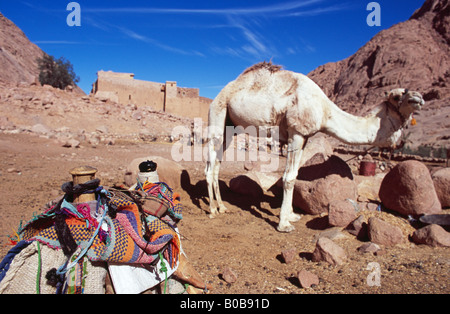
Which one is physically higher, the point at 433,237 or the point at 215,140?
the point at 215,140

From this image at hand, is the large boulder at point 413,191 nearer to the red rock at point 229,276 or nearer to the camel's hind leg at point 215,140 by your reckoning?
the camel's hind leg at point 215,140

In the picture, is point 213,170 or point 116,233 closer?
point 116,233

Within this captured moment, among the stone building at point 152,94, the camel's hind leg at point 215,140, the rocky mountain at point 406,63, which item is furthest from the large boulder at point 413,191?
the rocky mountain at point 406,63

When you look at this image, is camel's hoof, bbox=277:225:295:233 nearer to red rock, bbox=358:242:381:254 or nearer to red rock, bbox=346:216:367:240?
red rock, bbox=346:216:367:240

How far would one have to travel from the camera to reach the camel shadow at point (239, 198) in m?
5.76

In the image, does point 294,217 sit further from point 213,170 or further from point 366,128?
point 366,128

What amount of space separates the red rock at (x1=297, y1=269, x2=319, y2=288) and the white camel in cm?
165

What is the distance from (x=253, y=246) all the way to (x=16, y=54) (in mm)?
64450

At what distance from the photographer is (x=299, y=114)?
4504 mm

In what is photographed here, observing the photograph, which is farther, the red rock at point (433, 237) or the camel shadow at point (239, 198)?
the camel shadow at point (239, 198)

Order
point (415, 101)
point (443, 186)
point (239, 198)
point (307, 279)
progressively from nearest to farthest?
point (307, 279) < point (415, 101) < point (443, 186) < point (239, 198)

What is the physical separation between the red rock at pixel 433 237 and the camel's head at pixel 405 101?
5.95 feet

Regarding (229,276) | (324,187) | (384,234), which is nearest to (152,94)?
(324,187)

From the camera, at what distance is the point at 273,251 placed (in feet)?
12.4
